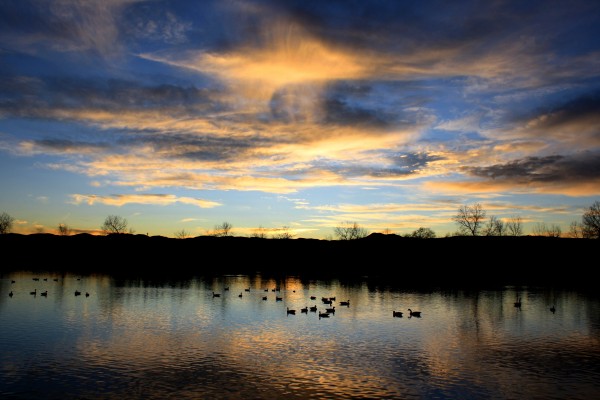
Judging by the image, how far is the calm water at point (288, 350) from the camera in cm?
2655

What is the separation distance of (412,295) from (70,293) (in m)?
55.0

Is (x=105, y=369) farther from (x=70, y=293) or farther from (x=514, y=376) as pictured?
(x=70, y=293)

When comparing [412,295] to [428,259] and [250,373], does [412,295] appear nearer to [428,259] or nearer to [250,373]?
[250,373]

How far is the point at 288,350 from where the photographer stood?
36.3 m

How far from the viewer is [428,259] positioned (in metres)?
185

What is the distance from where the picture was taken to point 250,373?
29.6 meters

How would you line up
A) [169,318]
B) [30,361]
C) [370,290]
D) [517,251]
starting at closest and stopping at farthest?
[30,361], [169,318], [370,290], [517,251]

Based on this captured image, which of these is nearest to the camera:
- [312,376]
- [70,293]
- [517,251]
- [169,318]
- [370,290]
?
[312,376]

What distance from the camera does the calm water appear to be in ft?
87.1

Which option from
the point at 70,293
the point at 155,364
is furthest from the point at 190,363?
the point at 70,293

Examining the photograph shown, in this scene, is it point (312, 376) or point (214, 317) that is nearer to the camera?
point (312, 376)

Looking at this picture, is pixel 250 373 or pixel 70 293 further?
pixel 70 293

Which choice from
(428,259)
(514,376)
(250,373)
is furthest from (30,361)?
(428,259)

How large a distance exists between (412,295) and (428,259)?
111024 millimetres
